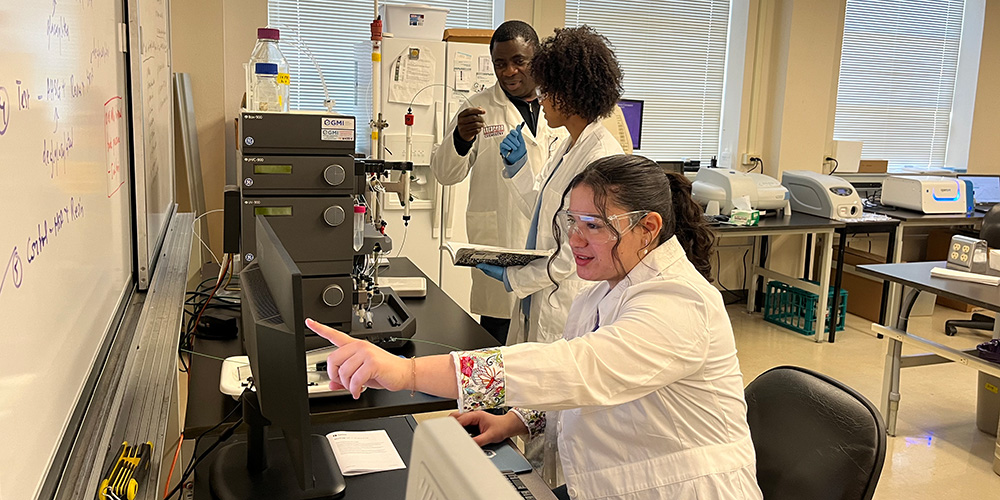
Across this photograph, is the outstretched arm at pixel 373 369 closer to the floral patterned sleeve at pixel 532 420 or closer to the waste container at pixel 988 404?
the floral patterned sleeve at pixel 532 420

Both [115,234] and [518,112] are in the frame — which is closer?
[115,234]

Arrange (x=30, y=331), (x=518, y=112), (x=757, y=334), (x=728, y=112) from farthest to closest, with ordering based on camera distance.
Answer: (x=728, y=112)
(x=757, y=334)
(x=518, y=112)
(x=30, y=331)

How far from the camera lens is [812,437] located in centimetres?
133

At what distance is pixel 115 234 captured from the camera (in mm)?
1242

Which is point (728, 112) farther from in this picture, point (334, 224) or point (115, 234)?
point (115, 234)

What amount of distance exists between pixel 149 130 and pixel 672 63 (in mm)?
4195

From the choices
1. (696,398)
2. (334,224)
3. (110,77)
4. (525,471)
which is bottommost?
(525,471)

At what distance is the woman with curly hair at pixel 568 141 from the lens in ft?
6.75

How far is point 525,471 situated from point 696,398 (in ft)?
1.10

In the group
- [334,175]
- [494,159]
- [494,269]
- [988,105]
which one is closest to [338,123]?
[334,175]

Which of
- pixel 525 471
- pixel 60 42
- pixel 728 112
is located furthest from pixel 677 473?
pixel 728 112

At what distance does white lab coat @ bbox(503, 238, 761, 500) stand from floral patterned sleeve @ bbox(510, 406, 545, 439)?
164 millimetres

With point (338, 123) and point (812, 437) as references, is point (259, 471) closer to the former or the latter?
point (338, 123)

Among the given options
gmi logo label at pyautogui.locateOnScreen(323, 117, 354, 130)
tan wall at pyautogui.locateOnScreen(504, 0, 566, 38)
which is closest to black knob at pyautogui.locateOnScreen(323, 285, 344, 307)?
gmi logo label at pyautogui.locateOnScreen(323, 117, 354, 130)
